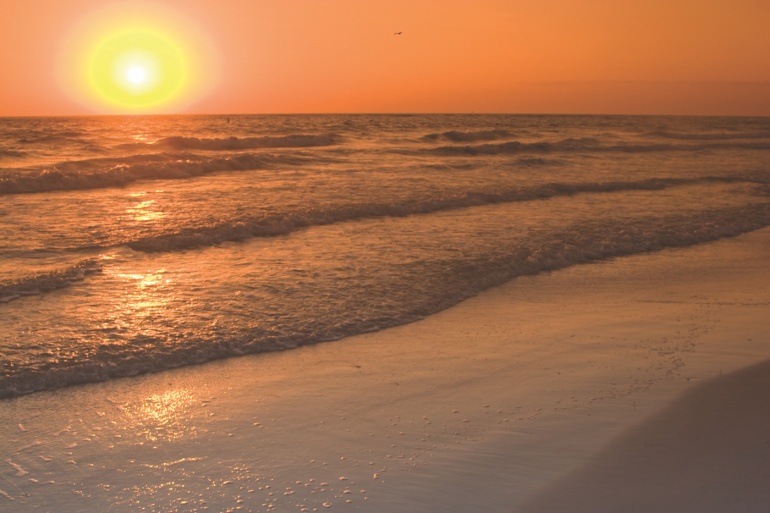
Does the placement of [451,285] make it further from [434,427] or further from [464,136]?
[464,136]

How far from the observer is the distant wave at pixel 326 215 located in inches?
453

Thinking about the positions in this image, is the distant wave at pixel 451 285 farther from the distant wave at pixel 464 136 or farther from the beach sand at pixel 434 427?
the distant wave at pixel 464 136

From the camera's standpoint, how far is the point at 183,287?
28.5ft

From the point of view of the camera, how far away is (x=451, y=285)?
891cm

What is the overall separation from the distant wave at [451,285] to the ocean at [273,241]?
0.08ft

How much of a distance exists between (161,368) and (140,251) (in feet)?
17.1

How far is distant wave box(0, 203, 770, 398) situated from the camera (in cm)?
597

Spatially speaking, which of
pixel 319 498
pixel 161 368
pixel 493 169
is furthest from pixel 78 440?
pixel 493 169

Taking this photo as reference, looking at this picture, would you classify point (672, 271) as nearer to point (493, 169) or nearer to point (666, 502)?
point (666, 502)

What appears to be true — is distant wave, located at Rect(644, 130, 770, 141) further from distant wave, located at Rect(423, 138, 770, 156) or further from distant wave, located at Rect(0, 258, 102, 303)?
distant wave, located at Rect(0, 258, 102, 303)

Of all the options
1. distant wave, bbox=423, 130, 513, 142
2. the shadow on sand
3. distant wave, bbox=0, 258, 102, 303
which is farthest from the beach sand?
distant wave, bbox=423, 130, 513, 142

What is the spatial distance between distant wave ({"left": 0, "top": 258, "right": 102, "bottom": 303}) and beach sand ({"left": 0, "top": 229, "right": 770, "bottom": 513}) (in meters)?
3.10

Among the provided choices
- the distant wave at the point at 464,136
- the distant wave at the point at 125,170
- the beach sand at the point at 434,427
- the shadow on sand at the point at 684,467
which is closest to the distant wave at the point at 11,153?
the distant wave at the point at 125,170

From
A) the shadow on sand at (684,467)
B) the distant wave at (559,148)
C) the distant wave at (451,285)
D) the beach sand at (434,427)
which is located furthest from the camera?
the distant wave at (559,148)
